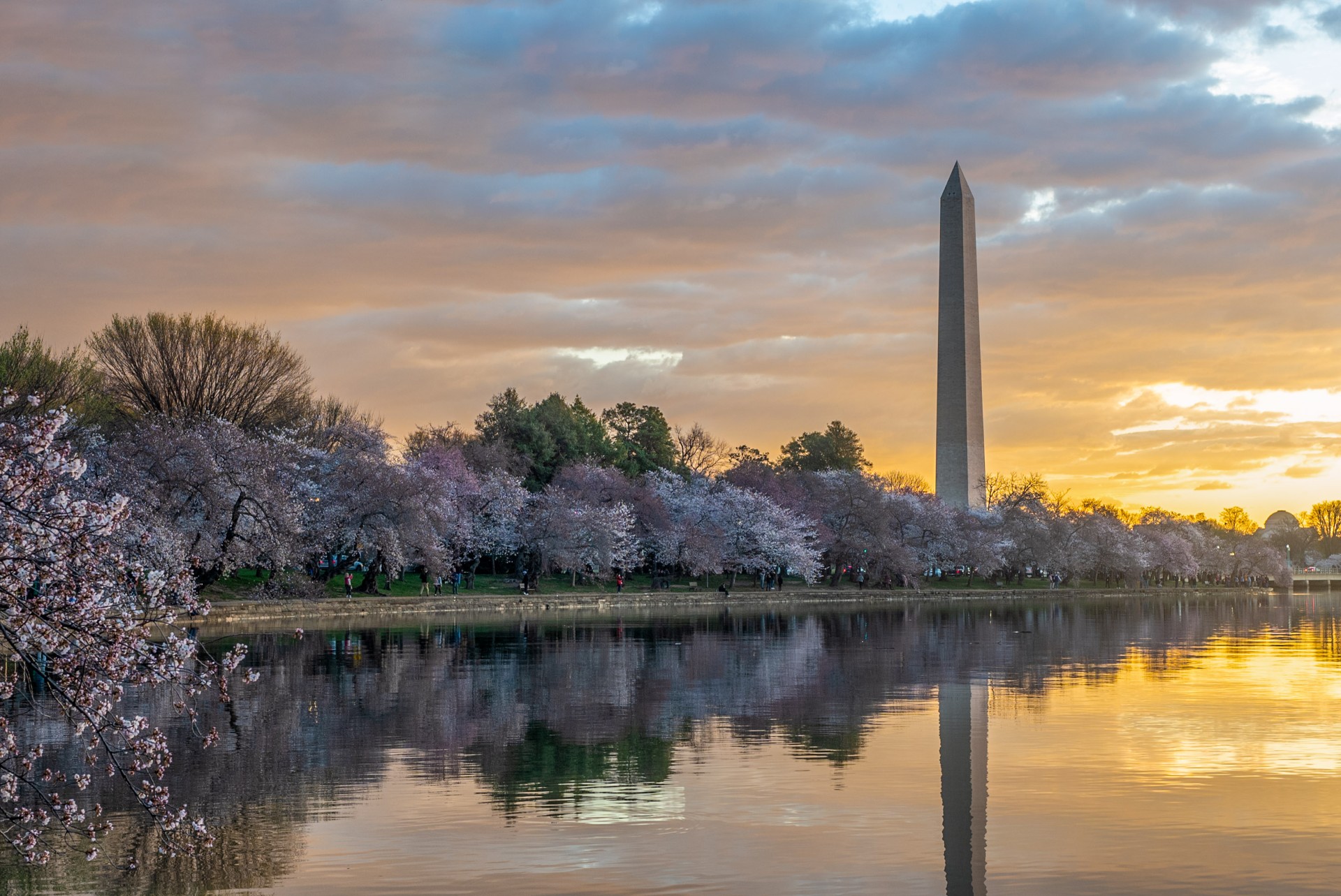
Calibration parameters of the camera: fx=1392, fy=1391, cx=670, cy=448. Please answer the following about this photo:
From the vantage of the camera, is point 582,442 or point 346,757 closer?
point 346,757

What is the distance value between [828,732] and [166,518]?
35.8 metres

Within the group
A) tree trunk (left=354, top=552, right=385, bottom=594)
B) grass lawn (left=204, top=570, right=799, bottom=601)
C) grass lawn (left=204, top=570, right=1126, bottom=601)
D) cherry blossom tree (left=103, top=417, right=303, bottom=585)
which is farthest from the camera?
tree trunk (left=354, top=552, right=385, bottom=594)

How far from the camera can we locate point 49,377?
57.9 m

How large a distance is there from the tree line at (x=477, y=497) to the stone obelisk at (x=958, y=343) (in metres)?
4.49

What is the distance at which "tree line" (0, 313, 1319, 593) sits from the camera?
2058 inches

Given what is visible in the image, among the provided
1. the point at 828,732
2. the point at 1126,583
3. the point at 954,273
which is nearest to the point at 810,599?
the point at 954,273

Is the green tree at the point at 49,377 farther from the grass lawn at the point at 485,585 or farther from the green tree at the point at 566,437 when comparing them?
the green tree at the point at 566,437

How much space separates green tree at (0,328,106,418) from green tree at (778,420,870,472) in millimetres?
81706

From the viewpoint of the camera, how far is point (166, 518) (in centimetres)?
5022

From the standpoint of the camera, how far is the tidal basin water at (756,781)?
40.4 ft

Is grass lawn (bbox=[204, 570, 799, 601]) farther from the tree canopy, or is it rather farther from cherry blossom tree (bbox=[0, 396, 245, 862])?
cherry blossom tree (bbox=[0, 396, 245, 862])

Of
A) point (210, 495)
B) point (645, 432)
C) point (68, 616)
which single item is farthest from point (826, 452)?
point (68, 616)

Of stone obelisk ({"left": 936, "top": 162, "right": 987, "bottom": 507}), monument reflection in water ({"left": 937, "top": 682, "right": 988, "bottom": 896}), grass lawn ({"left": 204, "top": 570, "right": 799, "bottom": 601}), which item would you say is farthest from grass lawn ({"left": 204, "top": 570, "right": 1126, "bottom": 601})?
monument reflection in water ({"left": 937, "top": 682, "right": 988, "bottom": 896})

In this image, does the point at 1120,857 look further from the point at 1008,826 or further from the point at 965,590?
the point at 965,590
